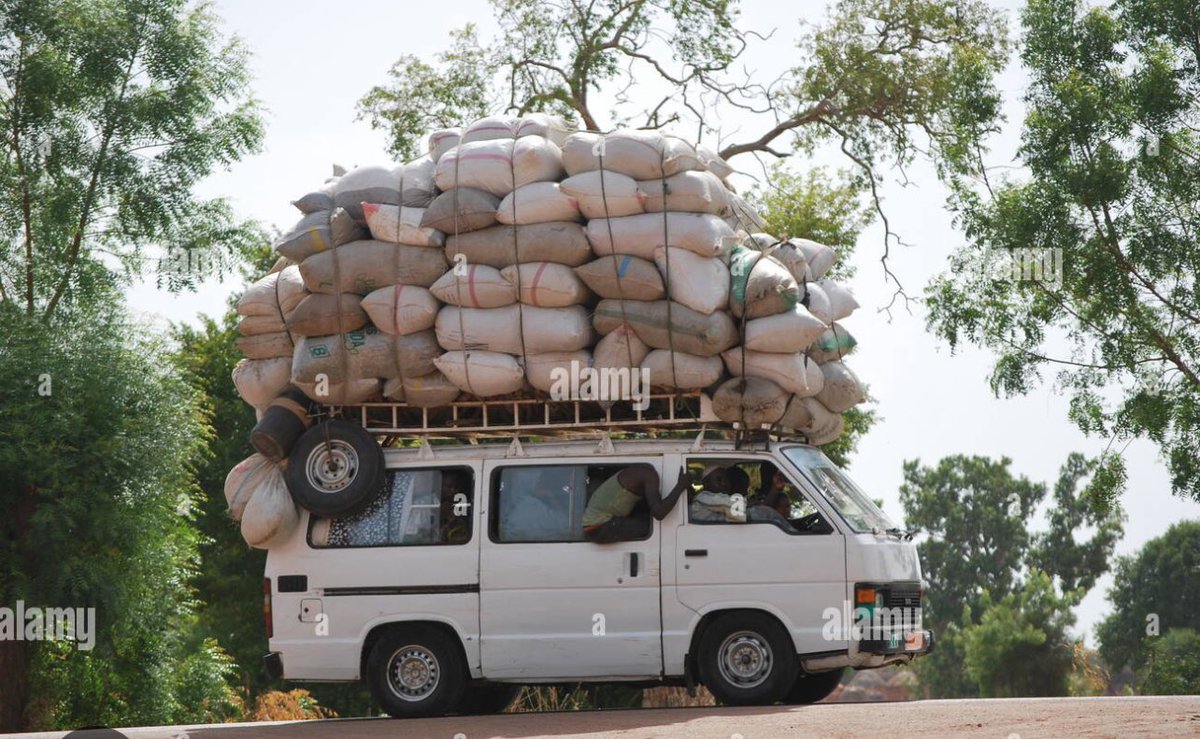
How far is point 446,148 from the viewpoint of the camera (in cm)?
1298

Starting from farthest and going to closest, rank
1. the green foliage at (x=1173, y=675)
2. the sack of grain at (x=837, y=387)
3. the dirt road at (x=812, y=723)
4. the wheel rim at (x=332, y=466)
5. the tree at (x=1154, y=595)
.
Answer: the tree at (x=1154, y=595) → the green foliage at (x=1173, y=675) → the sack of grain at (x=837, y=387) → the wheel rim at (x=332, y=466) → the dirt road at (x=812, y=723)

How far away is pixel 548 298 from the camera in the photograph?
→ 11883 millimetres

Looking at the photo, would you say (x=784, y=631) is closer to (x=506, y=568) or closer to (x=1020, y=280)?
(x=506, y=568)

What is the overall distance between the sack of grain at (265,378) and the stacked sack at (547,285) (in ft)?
0.70

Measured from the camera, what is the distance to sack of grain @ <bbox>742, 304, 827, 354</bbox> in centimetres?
1165

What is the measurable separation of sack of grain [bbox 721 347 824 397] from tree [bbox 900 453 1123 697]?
4519cm

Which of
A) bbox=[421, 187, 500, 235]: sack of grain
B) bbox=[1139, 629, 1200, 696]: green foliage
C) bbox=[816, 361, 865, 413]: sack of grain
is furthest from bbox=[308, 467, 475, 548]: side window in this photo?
bbox=[1139, 629, 1200, 696]: green foliage

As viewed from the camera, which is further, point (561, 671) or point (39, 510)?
point (39, 510)

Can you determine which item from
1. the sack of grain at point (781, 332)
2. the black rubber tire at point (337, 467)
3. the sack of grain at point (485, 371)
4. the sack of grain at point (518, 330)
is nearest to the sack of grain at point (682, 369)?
the sack of grain at point (781, 332)

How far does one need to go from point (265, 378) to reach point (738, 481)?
12.7ft

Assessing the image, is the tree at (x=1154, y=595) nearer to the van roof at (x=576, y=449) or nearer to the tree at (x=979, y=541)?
the tree at (x=979, y=541)

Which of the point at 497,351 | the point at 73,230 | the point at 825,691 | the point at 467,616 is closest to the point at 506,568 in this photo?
the point at 467,616

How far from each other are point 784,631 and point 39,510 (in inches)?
329

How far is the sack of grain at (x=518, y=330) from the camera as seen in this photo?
11828 mm
